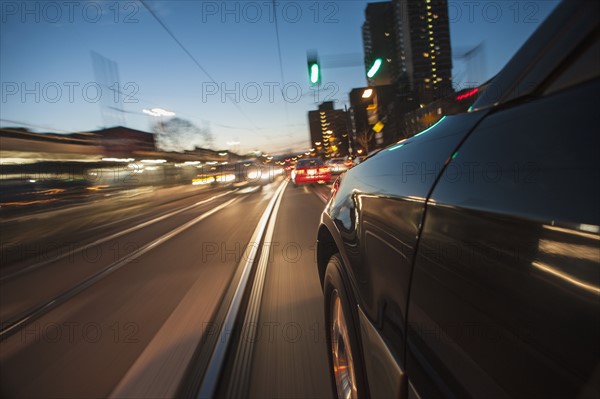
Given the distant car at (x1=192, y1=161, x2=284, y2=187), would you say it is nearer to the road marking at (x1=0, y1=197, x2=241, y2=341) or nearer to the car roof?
the road marking at (x1=0, y1=197, x2=241, y2=341)

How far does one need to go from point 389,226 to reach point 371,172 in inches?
24.8

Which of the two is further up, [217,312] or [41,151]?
[41,151]

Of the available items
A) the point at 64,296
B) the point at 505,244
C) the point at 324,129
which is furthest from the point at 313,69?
the point at 324,129

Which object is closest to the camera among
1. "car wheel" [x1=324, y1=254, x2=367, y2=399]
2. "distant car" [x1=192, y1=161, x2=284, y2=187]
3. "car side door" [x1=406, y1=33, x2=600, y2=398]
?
"car side door" [x1=406, y1=33, x2=600, y2=398]

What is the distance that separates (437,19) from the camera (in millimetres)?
35250

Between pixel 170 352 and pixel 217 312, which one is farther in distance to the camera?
pixel 217 312

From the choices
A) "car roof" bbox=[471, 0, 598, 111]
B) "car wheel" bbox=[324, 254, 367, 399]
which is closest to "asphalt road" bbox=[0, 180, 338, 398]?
"car wheel" bbox=[324, 254, 367, 399]

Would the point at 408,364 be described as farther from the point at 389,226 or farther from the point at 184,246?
the point at 184,246

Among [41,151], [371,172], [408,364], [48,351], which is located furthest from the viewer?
[41,151]

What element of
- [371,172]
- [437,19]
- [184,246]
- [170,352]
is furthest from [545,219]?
[437,19]

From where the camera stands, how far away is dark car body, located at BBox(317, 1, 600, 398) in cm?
72

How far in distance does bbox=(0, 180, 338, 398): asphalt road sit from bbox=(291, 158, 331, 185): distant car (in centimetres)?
1385

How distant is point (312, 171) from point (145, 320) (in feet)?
57.6

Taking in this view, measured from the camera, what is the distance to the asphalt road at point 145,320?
2.53 m
